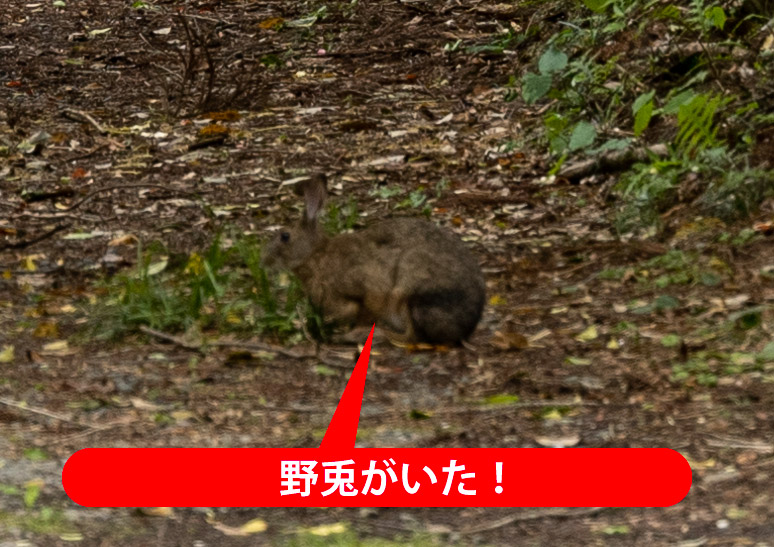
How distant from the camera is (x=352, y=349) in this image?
5.98m

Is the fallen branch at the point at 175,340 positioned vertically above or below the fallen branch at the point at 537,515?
above

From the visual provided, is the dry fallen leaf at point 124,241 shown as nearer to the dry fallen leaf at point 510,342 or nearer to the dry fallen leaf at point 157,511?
the dry fallen leaf at point 510,342

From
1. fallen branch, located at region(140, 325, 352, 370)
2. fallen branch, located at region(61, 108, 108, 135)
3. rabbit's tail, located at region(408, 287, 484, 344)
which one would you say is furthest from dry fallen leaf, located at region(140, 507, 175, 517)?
fallen branch, located at region(61, 108, 108, 135)

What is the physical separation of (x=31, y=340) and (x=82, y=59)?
6.37m

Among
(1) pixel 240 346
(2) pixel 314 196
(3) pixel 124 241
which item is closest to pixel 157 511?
(1) pixel 240 346

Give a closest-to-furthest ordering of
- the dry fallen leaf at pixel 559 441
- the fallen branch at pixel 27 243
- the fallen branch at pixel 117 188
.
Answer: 1. the dry fallen leaf at pixel 559 441
2. the fallen branch at pixel 27 243
3. the fallen branch at pixel 117 188

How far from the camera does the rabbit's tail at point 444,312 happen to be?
5797 millimetres

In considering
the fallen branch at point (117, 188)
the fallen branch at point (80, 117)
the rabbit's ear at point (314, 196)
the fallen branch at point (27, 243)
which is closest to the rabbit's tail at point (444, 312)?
the rabbit's ear at point (314, 196)

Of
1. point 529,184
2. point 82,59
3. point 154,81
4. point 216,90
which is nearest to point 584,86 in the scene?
point 529,184

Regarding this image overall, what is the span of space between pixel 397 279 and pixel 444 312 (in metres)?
0.28

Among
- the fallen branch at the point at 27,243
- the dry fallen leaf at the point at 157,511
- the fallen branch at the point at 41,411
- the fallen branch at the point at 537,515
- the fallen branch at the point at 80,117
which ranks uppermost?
the fallen branch at the point at 80,117

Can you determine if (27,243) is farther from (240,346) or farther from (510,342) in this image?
(510,342)

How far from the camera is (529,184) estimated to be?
867cm

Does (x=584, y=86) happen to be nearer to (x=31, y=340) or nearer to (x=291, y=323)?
(x=291, y=323)
